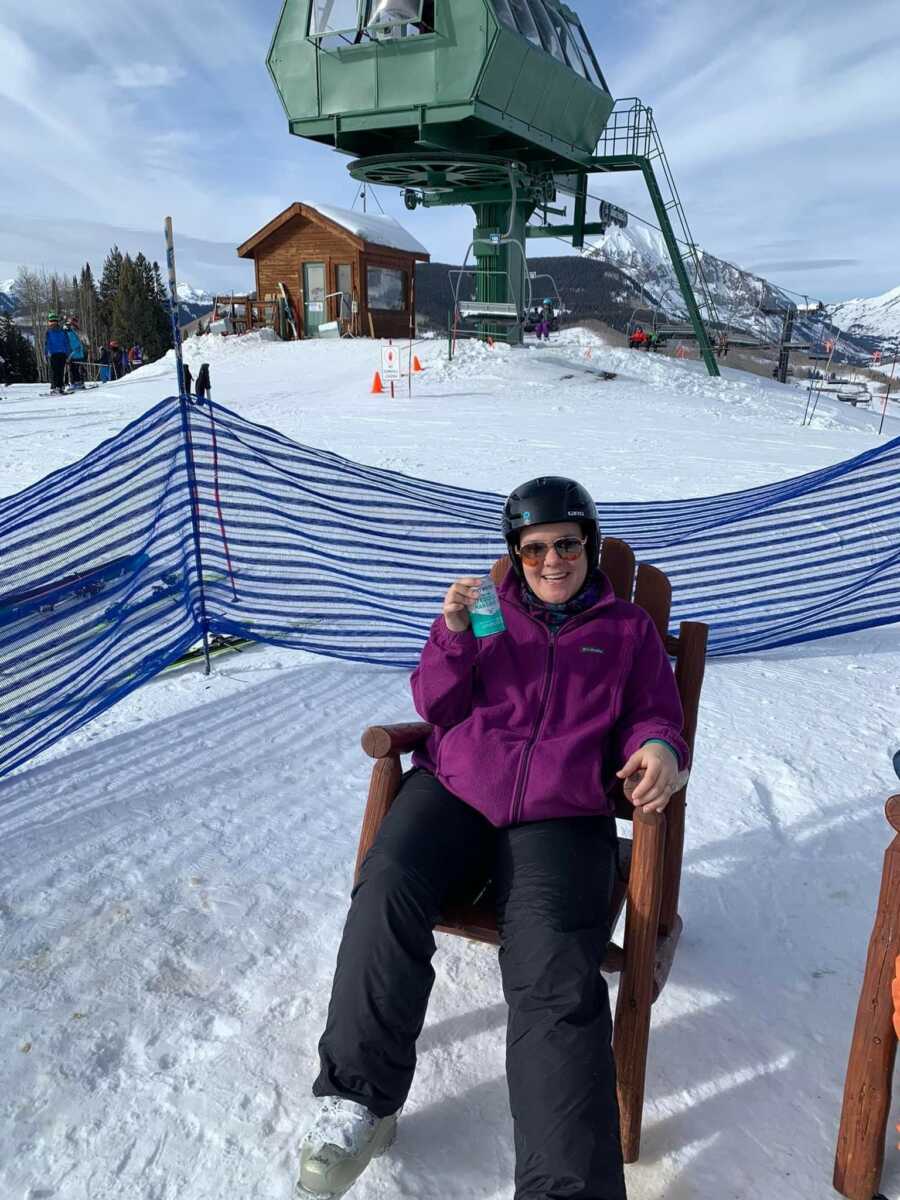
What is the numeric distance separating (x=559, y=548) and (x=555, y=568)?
6cm

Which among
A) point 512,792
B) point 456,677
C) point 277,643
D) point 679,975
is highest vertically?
point 456,677

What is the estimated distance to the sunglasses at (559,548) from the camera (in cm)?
247

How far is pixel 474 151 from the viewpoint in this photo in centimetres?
1905

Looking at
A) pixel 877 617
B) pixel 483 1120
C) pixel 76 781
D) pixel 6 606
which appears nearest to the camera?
pixel 483 1120

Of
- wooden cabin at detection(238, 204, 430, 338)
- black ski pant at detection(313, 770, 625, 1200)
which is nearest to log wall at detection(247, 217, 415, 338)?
wooden cabin at detection(238, 204, 430, 338)

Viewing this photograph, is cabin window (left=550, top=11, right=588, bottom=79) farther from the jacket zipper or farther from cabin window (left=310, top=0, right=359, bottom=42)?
the jacket zipper

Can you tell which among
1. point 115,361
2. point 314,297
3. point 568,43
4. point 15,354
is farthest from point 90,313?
point 568,43

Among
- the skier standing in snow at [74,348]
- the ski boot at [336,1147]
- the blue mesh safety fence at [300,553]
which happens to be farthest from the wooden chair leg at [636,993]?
the skier standing in snow at [74,348]

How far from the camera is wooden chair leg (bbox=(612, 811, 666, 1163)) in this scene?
198cm

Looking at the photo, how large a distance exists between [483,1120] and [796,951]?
121 cm

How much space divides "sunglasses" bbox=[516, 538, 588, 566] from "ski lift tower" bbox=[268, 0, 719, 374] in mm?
17932

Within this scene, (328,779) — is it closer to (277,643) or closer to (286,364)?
(277,643)

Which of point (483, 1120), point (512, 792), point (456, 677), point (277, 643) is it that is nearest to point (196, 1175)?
point (483, 1120)

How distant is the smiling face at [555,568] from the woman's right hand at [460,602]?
0.76ft
